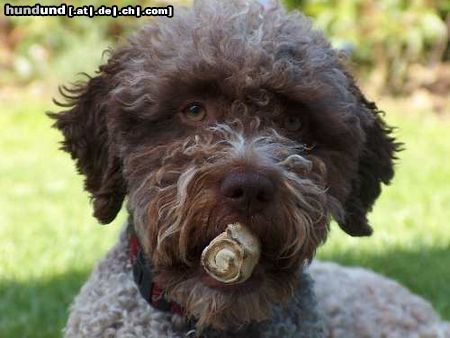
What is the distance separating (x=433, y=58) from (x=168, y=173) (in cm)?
1133

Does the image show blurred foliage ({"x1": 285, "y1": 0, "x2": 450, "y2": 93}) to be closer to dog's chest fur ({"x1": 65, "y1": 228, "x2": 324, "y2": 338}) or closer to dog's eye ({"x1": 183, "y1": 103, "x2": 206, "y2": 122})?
dog's chest fur ({"x1": 65, "y1": 228, "x2": 324, "y2": 338})

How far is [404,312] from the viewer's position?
4.79 metres

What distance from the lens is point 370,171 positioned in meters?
4.08

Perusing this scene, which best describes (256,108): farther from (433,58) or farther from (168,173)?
(433,58)

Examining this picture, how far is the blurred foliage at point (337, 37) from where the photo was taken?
13.2m

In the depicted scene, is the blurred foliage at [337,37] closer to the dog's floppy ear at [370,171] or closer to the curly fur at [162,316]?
the curly fur at [162,316]

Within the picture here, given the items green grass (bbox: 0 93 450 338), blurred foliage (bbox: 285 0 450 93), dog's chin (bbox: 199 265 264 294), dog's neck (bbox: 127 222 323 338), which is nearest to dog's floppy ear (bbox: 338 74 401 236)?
dog's neck (bbox: 127 222 323 338)

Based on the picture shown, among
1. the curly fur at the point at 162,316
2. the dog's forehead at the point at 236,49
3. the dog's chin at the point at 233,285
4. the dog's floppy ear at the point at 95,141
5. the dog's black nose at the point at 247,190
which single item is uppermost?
the dog's forehead at the point at 236,49

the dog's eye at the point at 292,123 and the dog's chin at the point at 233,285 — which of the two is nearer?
the dog's chin at the point at 233,285

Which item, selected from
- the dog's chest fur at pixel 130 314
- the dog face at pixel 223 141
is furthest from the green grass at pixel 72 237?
the dog face at pixel 223 141

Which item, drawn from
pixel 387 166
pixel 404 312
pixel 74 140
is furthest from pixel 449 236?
pixel 74 140

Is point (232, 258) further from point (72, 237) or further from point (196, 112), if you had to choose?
point (72, 237)

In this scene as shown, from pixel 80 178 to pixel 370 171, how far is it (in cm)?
501

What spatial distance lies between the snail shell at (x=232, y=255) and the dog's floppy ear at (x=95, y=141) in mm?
697
